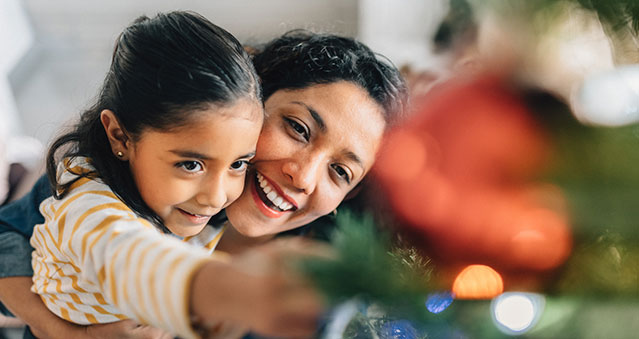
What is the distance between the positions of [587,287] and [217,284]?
24cm

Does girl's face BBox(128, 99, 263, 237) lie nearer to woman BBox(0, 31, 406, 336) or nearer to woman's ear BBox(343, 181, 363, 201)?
woman BBox(0, 31, 406, 336)

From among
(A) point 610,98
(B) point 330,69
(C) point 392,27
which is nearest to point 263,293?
(A) point 610,98

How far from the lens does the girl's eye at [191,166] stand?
63 centimetres

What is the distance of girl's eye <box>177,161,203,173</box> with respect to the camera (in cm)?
63

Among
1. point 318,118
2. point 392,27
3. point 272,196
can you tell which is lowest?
point 392,27

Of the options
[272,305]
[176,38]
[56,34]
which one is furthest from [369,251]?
[56,34]

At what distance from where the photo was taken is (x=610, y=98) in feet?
1.08

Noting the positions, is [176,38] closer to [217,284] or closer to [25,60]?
[217,284]

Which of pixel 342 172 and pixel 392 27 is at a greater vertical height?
pixel 342 172

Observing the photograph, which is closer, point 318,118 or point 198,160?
point 198,160

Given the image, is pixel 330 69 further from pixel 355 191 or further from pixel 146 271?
pixel 146 271

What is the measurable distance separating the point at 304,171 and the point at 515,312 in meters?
0.42

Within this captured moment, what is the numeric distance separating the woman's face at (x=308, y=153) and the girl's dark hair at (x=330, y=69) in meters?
0.02

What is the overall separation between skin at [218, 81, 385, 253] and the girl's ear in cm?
18
